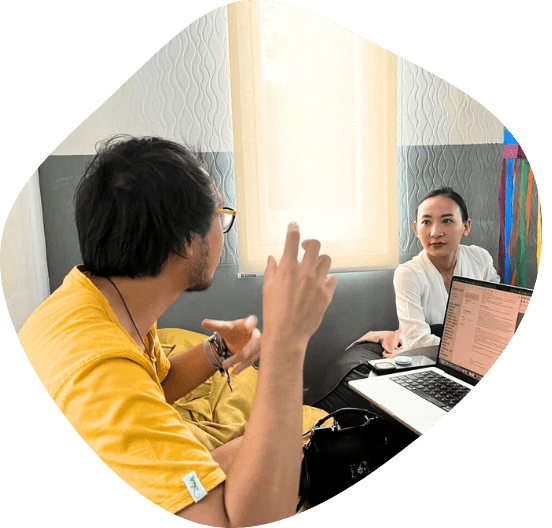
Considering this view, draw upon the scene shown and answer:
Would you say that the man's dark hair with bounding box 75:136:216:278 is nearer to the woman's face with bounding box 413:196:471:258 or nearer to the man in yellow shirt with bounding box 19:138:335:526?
the man in yellow shirt with bounding box 19:138:335:526

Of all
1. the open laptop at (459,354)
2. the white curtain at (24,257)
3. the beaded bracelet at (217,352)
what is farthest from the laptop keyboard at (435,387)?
the white curtain at (24,257)

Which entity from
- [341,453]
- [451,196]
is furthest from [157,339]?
[451,196]

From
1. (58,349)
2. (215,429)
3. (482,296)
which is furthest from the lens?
(482,296)

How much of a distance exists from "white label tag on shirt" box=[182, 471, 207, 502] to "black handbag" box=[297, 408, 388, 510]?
30cm

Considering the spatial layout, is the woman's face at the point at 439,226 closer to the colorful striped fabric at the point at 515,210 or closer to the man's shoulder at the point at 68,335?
the colorful striped fabric at the point at 515,210

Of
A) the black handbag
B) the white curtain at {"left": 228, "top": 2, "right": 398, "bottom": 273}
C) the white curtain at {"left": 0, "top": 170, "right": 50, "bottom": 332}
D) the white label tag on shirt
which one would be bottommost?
the black handbag

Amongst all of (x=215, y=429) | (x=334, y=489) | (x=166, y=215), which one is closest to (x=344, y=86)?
(x=166, y=215)

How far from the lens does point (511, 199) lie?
1368 millimetres

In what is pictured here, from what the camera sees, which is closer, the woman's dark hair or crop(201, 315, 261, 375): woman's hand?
crop(201, 315, 261, 375): woman's hand

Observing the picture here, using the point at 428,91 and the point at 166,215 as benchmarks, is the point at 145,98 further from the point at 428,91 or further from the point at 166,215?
the point at 428,91

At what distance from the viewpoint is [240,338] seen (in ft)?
4.02

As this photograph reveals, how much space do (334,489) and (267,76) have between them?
0.97m

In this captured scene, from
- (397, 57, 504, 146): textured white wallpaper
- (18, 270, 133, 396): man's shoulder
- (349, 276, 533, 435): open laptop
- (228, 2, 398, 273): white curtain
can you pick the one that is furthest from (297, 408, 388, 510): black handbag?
(397, 57, 504, 146): textured white wallpaper

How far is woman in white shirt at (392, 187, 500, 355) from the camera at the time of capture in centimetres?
132
